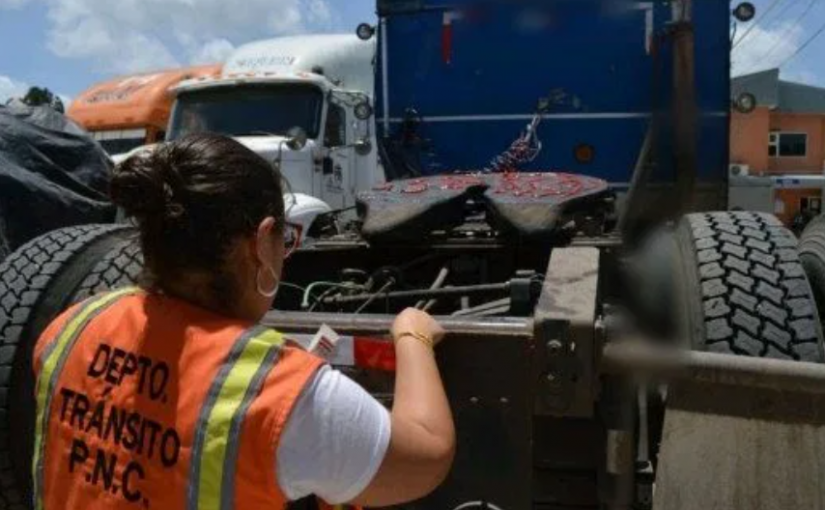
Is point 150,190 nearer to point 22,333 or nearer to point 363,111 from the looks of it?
point 22,333

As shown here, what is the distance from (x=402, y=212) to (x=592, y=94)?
2501 mm

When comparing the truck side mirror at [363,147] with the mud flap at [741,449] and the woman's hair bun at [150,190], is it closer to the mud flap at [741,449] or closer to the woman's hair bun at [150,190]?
the mud flap at [741,449]

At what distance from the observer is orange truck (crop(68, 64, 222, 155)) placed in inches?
553

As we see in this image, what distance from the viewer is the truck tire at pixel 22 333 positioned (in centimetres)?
331

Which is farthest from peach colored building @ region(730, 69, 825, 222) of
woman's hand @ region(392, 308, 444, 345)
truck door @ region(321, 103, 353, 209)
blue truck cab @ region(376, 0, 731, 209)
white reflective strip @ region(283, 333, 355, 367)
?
woman's hand @ region(392, 308, 444, 345)

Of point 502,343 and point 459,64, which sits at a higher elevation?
point 459,64

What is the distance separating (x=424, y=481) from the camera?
1581 mm

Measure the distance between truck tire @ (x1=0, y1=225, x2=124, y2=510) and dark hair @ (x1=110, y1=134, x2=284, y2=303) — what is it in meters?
1.97

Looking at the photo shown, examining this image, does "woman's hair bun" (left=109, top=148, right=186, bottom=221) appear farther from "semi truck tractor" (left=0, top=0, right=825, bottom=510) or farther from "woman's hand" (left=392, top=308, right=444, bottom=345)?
"semi truck tractor" (left=0, top=0, right=825, bottom=510)

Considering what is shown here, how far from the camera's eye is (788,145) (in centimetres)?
3388

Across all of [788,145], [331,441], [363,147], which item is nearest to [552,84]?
[363,147]

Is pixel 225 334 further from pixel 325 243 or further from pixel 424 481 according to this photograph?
pixel 325 243

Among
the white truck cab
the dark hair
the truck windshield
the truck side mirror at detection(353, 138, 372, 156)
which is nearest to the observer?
the dark hair

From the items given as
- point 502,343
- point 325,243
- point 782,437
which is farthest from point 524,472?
point 325,243
